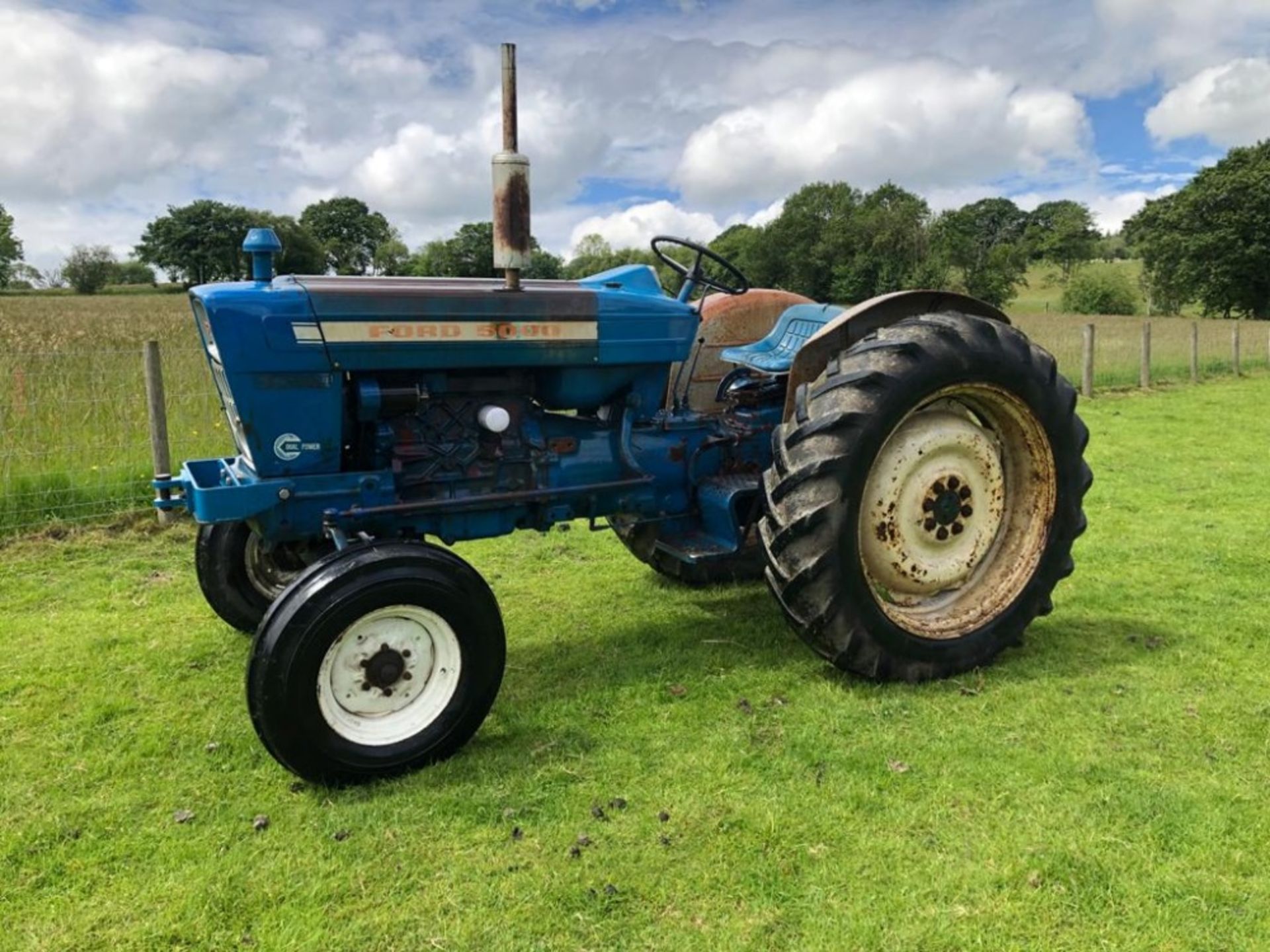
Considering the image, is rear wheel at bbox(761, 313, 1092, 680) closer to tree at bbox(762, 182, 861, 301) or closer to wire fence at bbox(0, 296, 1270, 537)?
wire fence at bbox(0, 296, 1270, 537)

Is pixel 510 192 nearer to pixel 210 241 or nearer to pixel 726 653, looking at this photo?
pixel 726 653

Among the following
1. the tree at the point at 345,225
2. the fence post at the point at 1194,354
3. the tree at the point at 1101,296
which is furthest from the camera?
the tree at the point at 1101,296

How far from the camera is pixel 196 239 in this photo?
22.2 meters

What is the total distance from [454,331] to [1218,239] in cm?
4931

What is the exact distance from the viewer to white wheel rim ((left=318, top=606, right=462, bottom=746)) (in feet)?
A: 9.55

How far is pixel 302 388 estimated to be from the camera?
3209 millimetres

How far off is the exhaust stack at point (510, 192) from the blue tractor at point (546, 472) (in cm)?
1

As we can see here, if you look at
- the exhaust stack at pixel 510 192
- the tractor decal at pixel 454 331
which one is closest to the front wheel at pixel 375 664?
the tractor decal at pixel 454 331

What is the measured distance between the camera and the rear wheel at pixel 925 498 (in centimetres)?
341

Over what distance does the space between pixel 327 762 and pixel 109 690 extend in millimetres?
1407

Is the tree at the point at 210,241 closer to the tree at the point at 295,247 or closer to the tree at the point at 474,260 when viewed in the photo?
the tree at the point at 295,247

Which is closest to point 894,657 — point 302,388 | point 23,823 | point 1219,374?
point 302,388

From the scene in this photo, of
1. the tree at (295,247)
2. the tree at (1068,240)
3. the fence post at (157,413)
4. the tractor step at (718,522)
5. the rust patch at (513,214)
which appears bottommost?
the tractor step at (718,522)

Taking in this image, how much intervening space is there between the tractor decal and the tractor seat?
1153 mm
